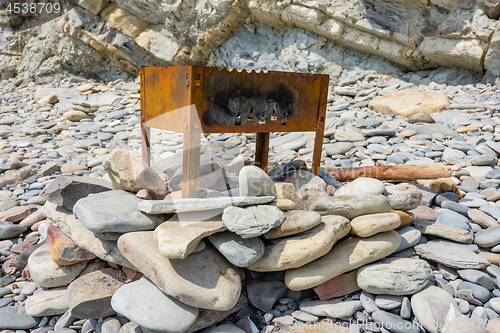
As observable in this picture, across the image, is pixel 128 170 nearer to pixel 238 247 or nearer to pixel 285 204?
pixel 238 247

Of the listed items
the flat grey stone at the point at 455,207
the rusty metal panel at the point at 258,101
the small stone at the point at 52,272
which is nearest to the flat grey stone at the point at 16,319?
the small stone at the point at 52,272

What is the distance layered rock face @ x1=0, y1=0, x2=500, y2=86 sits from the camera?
26.3ft

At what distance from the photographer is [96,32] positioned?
1234cm

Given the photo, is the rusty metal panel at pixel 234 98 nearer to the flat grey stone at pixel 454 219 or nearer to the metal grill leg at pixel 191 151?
the metal grill leg at pixel 191 151

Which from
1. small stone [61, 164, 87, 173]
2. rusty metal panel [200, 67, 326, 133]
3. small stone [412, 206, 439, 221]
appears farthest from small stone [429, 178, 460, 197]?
small stone [61, 164, 87, 173]

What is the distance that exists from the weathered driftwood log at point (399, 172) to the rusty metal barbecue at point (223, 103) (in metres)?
0.64

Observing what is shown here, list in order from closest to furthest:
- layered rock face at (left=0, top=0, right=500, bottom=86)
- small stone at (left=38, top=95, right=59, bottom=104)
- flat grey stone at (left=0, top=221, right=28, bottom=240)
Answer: flat grey stone at (left=0, top=221, right=28, bottom=240)
layered rock face at (left=0, top=0, right=500, bottom=86)
small stone at (left=38, top=95, right=59, bottom=104)

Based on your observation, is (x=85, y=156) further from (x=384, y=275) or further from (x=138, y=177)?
(x=384, y=275)

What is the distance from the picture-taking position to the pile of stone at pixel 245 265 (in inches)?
85.7

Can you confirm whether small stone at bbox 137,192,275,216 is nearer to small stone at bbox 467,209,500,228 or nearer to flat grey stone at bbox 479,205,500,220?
small stone at bbox 467,209,500,228

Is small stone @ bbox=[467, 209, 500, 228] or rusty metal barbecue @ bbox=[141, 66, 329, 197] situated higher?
rusty metal barbecue @ bbox=[141, 66, 329, 197]

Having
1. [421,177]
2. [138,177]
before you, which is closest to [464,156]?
[421,177]

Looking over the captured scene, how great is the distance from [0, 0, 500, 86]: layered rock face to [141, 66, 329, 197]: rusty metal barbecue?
659cm

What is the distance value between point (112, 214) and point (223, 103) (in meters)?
1.23
